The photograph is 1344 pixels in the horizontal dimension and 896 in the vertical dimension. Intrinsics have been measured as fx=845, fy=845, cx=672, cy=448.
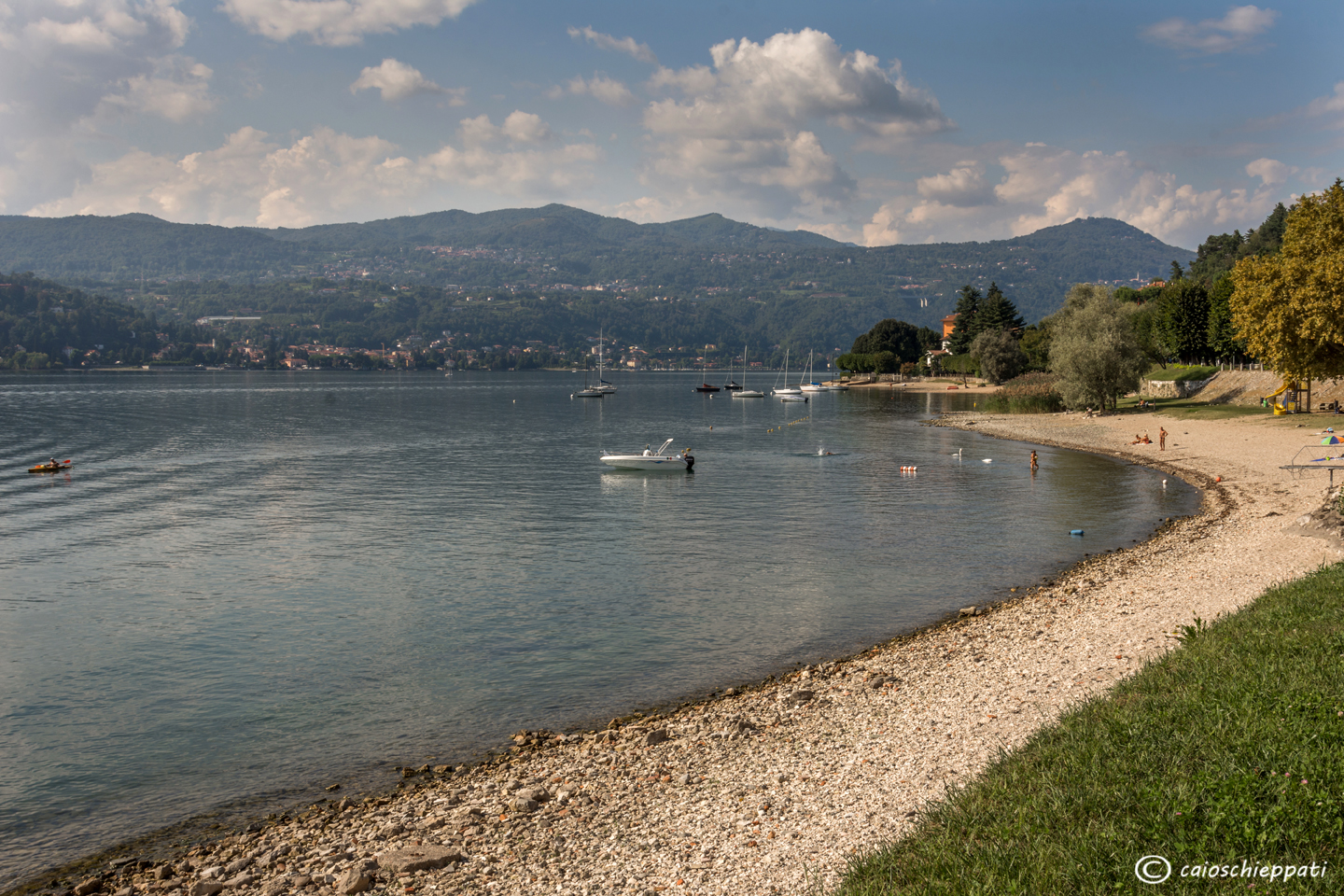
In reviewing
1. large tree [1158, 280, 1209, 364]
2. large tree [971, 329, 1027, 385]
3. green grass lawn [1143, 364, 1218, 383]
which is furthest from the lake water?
large tree [971, 329, 1027, 385]

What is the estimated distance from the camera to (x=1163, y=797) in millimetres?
9219

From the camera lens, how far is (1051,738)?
12.4 metres

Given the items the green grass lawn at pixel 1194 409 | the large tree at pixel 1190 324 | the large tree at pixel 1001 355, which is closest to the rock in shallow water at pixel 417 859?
the green grass lawn at pixel 1194 409

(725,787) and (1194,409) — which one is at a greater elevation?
(1194,409)

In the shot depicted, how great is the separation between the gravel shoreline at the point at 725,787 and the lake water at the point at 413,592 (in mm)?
Answer: 1794

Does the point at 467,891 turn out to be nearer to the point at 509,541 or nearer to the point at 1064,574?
the point at 1064,574

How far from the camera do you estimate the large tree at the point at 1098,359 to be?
3851 inches

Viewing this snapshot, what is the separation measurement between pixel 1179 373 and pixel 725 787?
420ft

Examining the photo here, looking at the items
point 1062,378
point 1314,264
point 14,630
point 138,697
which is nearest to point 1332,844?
point 138,697

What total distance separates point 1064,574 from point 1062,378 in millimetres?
81699

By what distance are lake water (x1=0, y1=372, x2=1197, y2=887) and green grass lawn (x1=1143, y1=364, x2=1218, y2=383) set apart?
53.3 meters

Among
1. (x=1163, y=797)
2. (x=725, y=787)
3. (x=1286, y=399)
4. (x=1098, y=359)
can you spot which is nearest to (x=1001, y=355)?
(x=1098, y=359)

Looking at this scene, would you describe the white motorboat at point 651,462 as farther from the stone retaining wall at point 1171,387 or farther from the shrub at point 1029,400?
the stone retaining wall at point 1171,387

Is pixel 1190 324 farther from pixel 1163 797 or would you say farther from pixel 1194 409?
Answer: pixel 1163 797
